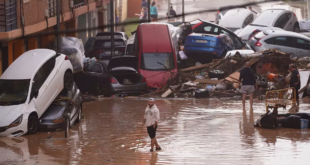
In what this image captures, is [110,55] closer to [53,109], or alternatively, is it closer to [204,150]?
[53,109]

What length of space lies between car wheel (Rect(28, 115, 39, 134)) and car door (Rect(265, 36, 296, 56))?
17117 mm

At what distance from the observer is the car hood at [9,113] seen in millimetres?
15405

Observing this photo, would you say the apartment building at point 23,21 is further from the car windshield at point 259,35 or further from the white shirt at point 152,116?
the white shirt at point 152,116

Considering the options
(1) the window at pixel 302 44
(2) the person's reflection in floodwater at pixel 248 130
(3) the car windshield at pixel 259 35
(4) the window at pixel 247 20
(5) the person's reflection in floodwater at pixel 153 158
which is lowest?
(2) the person's reflection in floodwater at pixel 248 130

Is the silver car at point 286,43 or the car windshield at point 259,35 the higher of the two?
the car windshield at point 259,35

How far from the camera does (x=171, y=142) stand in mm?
14305

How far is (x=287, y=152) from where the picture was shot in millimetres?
12930

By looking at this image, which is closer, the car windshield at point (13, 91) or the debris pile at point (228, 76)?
the car windshield at point (13, 91)

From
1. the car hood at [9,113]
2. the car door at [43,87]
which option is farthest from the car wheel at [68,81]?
the car hood at [9,113]

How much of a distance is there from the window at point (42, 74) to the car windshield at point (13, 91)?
0.23 meters

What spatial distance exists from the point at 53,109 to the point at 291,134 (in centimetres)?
653

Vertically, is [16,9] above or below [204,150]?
above

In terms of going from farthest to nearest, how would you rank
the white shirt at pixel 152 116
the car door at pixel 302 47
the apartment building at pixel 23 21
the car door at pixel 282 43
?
the car door at pixel 302 47 → the car door at pixel 282 43 → the apartment building at pixel 23 21 → the white shirt at pixel 152 116

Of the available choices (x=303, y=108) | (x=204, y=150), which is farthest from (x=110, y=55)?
(x=204, y=150)
